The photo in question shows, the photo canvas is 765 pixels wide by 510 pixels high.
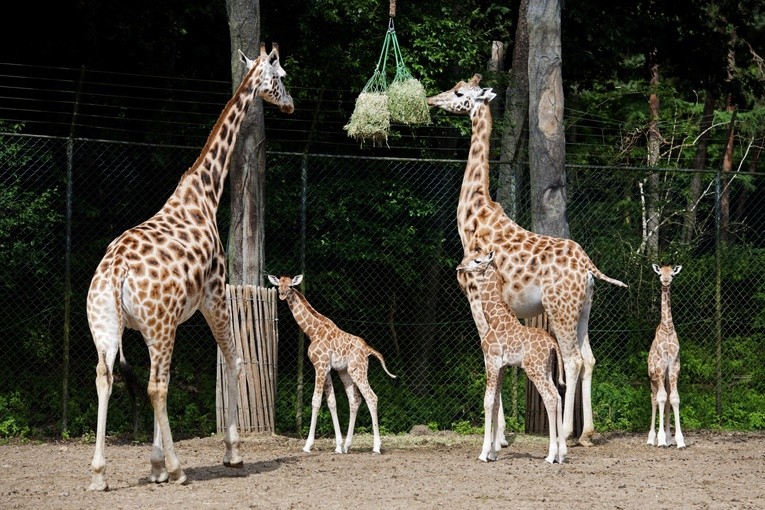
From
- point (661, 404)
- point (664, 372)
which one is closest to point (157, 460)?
point (661, 404)

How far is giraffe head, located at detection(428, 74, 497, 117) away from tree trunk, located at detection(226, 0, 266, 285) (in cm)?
189

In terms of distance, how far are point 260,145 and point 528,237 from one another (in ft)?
9.54

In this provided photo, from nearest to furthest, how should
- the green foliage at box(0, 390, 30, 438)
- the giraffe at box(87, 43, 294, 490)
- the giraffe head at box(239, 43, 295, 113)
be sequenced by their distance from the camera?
the giraffe at box(87, 43, 294, 490)
the giraffe head at box(239, 43, 295, 113)
the green foliage at box(0, 390, 30, 438)

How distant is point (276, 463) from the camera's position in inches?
368

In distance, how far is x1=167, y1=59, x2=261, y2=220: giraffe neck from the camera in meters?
8.93

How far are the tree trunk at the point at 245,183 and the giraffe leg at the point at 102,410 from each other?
3.29 metres

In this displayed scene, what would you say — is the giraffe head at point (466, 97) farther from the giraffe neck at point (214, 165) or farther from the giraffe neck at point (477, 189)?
the giraffe neck at point (214, 165)

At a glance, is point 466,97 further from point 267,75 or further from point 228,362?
point 228,362

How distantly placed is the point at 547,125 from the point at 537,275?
1847 millimetres

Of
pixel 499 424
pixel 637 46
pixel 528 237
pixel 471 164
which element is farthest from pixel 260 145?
pixel 637 46

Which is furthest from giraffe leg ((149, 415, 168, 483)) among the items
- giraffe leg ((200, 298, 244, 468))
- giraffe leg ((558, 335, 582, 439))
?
giraffe leg ((558, 335, 582, 439))

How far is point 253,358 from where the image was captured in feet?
35.8

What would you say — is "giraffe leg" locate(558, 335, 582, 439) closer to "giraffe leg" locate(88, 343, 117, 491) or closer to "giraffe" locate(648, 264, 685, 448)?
"giraffe" locate(648, 264, 685, 448)

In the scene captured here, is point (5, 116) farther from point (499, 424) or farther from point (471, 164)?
point (499, 424)
